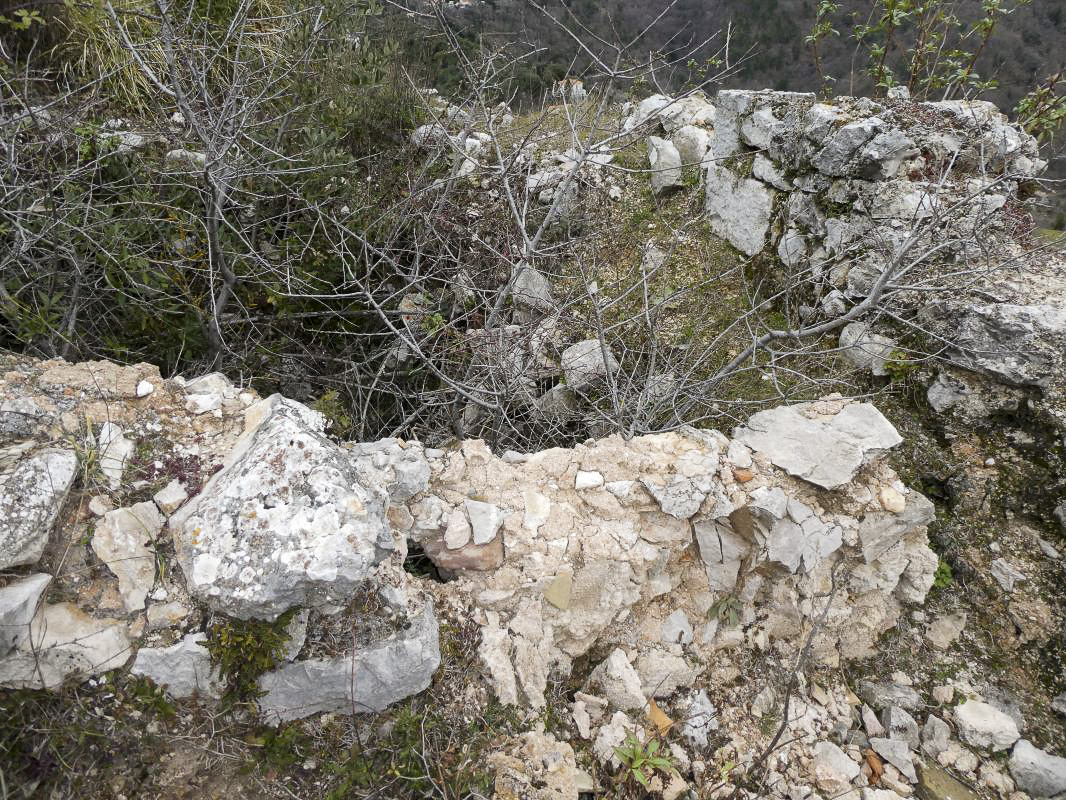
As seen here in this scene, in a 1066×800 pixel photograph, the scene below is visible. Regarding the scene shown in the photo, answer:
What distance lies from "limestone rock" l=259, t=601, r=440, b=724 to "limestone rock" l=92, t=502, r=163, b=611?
468mm

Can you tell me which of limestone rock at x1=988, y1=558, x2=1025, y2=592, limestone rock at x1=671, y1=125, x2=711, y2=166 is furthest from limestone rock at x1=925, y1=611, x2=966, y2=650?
limestone rock at x1=671, y1=125, x2=711, y2=166

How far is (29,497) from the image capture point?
5.72 ft

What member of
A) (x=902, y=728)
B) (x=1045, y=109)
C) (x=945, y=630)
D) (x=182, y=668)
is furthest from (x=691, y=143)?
(x=182, y=668)

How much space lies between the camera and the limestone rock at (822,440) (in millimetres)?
2592

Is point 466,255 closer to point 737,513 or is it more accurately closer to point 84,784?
point 737,513

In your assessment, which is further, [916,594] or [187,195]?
[187,195]

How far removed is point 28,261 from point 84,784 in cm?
288

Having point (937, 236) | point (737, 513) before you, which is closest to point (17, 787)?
point (737, 513)

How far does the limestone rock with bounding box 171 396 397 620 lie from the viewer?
1.67 m

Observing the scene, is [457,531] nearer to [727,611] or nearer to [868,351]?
[727,611]

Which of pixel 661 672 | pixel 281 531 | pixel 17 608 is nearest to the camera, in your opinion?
pixel 17 608

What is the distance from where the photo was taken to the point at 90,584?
1779 millimetres

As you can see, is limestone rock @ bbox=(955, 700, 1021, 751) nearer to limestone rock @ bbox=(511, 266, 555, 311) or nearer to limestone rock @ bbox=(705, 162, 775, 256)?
limestone rock @ bbox=(705, 162, 775, 256)

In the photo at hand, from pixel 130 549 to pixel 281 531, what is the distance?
53 cm
